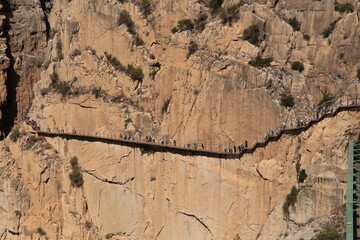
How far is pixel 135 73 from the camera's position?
4247cm

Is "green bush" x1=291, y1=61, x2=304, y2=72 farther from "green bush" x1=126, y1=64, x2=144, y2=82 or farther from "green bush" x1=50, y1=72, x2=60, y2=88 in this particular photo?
"green bush" x1=50, y1=72, x2=60, y2=88

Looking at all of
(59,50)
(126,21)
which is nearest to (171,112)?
(126,21)

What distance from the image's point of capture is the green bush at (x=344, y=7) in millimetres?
36688

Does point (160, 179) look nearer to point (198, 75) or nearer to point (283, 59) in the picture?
point (198, 75)

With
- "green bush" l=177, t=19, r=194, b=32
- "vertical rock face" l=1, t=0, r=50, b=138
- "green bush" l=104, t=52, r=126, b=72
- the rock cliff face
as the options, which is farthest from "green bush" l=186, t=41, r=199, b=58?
"vertical rock face" l=1, t=0, r=50, b=138

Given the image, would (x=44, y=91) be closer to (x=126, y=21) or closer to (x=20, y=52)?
(x=20, y=52)

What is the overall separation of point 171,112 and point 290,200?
9.54m

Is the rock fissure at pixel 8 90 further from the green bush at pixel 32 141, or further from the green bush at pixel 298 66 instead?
the green bush at pixel 298 66

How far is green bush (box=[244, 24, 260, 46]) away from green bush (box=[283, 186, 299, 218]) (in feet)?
29.0

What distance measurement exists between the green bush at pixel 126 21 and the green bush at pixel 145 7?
945mm

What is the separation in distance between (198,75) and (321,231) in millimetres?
12712

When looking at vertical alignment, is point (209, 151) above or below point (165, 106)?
below

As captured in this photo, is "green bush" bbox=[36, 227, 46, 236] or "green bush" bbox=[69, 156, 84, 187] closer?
"green bush" bbox=[69, 156, 84, 187]

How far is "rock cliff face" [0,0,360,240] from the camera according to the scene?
3497 cm
